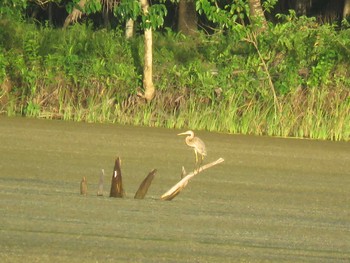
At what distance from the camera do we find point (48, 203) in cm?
1009

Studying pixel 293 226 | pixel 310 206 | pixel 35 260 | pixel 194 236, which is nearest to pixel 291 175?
pixel 310 206

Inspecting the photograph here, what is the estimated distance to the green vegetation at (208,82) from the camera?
20.3m

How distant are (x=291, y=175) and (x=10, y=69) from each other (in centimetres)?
828

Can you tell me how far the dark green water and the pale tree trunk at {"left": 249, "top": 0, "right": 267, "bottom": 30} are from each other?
130 inches

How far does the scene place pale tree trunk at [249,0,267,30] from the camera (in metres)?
21.4

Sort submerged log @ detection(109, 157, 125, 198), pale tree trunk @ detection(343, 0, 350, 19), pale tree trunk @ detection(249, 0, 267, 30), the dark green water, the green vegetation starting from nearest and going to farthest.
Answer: the dark green water < submerged log @ detection(109, 157, 125, 198) < the green vegetation < pale tree trunk @ detection(249, 0, 267, 30) < pale tree trunk @ detection(343, 0, 350, 19)

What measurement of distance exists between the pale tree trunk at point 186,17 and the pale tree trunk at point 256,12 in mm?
2903

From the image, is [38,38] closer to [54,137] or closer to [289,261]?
[54,137]

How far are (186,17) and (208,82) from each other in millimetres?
5706

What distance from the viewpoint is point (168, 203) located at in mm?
A: 10641

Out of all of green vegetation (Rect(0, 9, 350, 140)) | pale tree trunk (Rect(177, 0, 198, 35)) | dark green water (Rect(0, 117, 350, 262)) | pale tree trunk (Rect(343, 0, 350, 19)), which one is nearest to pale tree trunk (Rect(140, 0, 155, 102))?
green vegetation (Rect(0, 9, 350, 140))

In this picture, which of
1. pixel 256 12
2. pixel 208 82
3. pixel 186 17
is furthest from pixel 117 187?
pixel 186 17

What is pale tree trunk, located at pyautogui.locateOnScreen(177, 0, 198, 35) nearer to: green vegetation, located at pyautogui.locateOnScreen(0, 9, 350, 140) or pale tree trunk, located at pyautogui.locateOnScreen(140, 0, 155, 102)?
green vegetation, located at pyautogui.locateOnScreen(0, 9, 350, 140)

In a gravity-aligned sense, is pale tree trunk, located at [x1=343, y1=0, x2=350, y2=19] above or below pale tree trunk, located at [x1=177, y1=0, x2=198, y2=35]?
above
